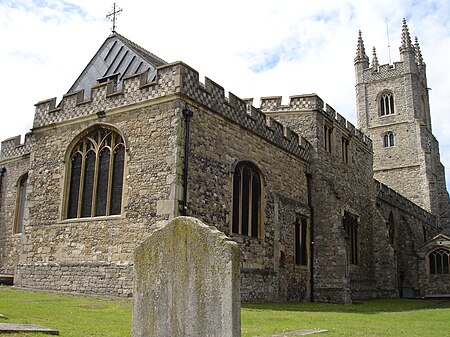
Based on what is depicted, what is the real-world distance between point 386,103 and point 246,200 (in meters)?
36.1

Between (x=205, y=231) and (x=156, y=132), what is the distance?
32.1ft

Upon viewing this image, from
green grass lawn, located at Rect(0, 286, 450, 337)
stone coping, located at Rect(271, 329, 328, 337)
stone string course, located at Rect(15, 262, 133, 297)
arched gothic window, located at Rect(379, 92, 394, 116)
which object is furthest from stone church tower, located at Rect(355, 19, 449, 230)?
stone coping, located at Rect(271, 329, 328, 337)

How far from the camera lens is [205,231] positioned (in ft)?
18.0

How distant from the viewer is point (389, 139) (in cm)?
4756

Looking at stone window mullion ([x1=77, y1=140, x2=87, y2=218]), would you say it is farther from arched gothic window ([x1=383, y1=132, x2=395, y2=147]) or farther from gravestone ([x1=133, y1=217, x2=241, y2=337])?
arched gothic window ([x1=383, y1=132, x2=395, y2=147])

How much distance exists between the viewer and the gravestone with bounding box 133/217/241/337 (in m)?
5.23

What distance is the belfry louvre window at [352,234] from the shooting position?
23.9 meters

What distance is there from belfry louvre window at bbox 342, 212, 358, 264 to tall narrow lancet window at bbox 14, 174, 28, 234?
13.8 metres

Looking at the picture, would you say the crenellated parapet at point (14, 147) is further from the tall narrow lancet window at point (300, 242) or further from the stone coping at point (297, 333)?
the stone coping at point (297, 333)

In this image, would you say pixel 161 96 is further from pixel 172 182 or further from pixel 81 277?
pixel 81 277

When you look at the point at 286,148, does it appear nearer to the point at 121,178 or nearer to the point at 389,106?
the point at 121,178

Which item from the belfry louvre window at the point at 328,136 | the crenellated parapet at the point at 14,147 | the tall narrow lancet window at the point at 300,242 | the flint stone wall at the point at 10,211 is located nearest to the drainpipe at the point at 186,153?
the tall narrow lancet window at the point at 300,242

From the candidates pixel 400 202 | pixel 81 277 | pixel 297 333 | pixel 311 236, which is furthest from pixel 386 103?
pixel 297 333

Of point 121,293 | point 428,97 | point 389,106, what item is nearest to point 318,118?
point 121,293
